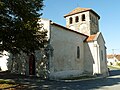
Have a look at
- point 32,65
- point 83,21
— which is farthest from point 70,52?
point 83,21

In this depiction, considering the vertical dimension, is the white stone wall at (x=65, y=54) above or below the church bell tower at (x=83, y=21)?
below

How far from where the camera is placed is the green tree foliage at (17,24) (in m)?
13.8

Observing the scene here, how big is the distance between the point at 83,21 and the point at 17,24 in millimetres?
20032

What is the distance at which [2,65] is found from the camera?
2553 cm

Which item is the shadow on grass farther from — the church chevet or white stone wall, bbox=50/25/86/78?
white stone wall, bbox=50/25/86/78

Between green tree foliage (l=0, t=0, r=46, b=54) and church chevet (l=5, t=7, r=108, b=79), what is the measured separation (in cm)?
557

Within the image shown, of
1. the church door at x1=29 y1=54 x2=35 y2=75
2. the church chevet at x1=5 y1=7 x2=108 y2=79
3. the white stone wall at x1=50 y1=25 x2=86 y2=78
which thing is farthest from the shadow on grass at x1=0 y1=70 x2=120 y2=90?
the church door at x1=29 y1=54 x2=35 y2=75

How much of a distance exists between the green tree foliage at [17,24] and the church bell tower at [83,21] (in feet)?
58.0

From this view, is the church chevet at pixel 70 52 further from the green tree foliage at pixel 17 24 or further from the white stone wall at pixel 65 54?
the green tree foliage at pixel 17 24

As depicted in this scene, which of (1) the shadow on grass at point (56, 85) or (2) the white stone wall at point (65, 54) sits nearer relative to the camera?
(1) the shadow on grass at point (56, 85)

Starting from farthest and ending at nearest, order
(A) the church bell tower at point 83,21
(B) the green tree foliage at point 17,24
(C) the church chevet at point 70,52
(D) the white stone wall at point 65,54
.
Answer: (A) the church bell tower at point 83,21 → (D) the white stone wall at point 65,54 → (C) the church chevet at point 70,52 → (B) the green tree foliage at point 17,24

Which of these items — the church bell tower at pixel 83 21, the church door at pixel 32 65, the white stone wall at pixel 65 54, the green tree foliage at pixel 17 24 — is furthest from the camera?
the church bell tower at pixel 83 21

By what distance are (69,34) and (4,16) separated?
11851 millimetres

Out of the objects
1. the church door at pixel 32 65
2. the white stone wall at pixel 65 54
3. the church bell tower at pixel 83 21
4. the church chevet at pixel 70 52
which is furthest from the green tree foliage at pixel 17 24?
the church bell tower at pixel 83 21
